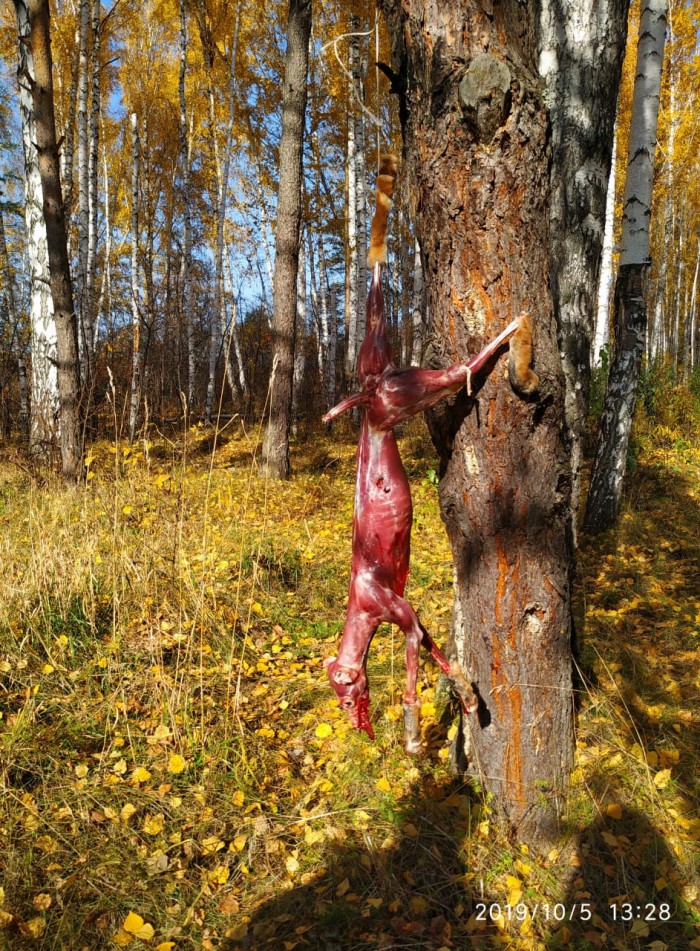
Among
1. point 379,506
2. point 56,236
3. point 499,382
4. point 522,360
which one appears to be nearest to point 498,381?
point 499,382

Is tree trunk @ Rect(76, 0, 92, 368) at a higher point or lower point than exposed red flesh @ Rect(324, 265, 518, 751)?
higher

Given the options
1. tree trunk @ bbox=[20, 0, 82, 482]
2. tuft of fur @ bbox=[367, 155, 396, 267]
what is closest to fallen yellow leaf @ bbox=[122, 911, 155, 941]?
tuft of fur @ bbox=[367, 155, 396, 267]

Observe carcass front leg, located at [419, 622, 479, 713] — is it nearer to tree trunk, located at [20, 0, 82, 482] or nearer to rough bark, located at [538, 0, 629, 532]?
rough bark, located at [538, 0, 629, 532]

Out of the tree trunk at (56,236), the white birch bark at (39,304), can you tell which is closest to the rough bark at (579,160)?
the tree trunk at (56,236)

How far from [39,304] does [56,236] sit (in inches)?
40.9

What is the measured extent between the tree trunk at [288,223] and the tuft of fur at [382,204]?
5866mm

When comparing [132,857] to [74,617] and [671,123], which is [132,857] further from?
[671,123]

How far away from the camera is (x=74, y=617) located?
356cm

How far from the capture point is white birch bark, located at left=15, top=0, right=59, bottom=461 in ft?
22.6

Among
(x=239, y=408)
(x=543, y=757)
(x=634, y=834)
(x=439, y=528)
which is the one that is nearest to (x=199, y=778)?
(x=543, y=757)

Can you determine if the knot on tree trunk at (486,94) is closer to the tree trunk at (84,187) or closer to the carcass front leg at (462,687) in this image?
the carcass front leg at (462,687)

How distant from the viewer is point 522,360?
165 centimetres
